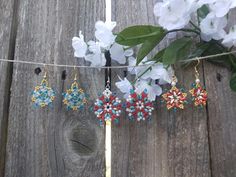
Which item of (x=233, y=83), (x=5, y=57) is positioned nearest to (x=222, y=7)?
(x=233, y=83)

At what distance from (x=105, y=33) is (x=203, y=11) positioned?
10.0 inches

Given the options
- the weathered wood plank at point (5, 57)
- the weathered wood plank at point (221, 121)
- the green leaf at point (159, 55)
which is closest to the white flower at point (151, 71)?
the green leaf at point (159, 55)

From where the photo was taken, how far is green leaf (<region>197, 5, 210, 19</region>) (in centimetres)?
89

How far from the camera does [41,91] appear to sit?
876 millimetres

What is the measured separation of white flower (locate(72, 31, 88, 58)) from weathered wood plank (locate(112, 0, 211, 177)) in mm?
200

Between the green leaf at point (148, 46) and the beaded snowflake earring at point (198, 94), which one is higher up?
the green leaf at point (148, 46)

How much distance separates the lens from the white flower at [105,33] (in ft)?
2.95

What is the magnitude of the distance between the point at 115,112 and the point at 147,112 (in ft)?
0.26

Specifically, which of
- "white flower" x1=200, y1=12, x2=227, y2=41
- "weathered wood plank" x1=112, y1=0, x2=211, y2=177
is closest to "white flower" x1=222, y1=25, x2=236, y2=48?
"white flower" x1=200, y1=12, x2=227, y2=41

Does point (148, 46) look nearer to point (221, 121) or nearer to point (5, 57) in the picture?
point (221, 121)

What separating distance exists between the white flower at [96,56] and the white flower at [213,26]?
0.26m

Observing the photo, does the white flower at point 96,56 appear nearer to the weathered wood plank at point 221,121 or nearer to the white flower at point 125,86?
the white flower at point 125,86

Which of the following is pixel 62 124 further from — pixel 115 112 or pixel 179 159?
pixel 179 159

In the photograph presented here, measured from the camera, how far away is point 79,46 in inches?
35.5
